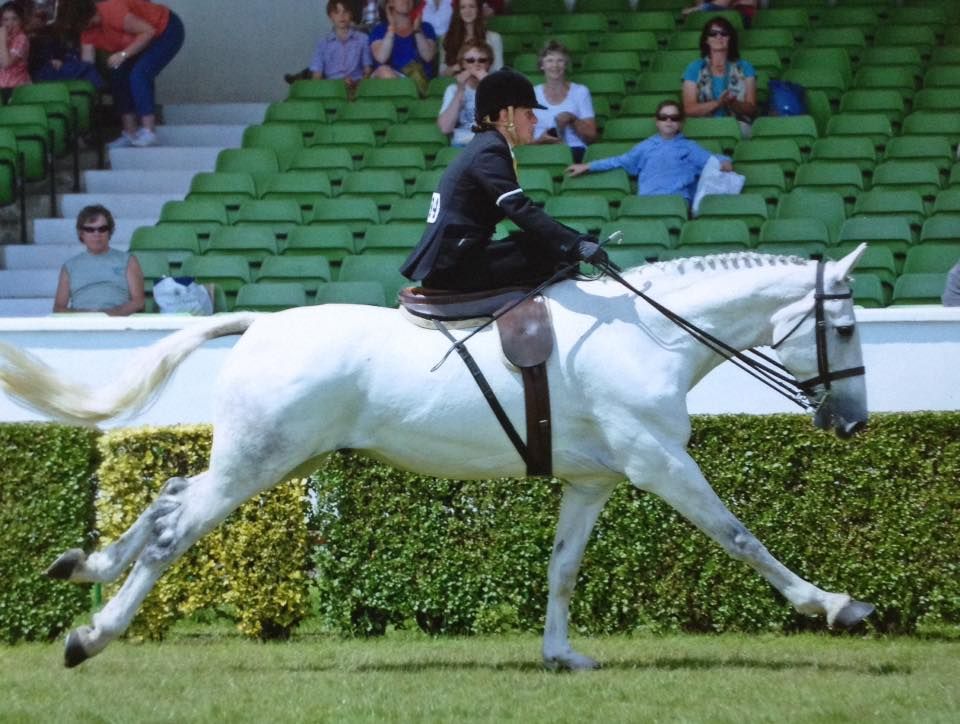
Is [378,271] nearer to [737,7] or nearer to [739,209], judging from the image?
[739,209]

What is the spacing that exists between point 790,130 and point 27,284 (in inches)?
265

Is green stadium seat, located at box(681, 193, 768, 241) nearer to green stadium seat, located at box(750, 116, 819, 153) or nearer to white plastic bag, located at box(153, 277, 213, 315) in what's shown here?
green stadium seat, located at box(750, 116, 819, 153)

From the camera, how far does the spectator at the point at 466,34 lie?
15.9m

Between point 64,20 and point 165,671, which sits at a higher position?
point 64,20

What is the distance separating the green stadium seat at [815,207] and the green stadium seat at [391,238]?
288 cm

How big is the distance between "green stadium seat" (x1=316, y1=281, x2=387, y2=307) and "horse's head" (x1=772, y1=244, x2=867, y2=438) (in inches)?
207

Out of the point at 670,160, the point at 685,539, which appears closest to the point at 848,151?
the point at 670,160

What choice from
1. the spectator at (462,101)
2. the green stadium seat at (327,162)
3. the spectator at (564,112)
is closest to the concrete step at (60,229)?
the green stadium seat at (327,162)

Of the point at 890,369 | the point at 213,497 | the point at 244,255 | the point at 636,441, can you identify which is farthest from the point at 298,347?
the point at 244,255

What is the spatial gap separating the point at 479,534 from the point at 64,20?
10.1 metres

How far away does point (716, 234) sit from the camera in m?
13.4

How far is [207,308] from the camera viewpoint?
13.3m

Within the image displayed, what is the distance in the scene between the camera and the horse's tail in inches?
332

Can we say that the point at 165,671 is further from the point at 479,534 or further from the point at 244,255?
the point at 244,255
